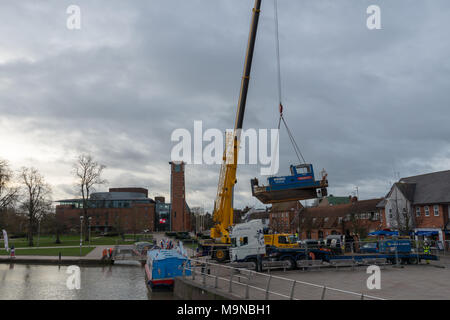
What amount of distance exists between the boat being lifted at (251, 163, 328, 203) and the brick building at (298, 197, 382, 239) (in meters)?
33.0

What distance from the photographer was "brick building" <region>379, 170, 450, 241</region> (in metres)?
44.4

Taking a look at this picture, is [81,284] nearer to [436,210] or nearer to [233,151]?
[233,151]

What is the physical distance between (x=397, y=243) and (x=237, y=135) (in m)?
13.8

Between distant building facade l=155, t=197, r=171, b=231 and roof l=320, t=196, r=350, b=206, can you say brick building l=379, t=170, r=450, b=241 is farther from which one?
distant building facade l=155, t=197, r=171, b=231

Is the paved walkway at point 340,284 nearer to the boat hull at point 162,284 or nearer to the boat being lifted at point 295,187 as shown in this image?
the boat hull at point 162,284

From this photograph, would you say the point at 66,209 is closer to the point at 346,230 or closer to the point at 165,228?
the point at 165,228

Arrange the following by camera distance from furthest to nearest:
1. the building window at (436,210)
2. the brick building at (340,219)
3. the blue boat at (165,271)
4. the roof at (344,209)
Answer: the roof at (344,209)
the brick building at (340,219)
the building window at (436,210)
the blue boat at (165,271)

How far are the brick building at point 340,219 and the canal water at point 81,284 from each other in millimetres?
36920

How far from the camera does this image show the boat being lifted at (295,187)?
2253cm

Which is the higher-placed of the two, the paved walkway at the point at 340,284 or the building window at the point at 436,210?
the building window at the point at 436,210

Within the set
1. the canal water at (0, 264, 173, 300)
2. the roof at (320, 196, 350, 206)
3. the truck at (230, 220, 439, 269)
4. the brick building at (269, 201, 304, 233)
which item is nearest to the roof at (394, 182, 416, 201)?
the truck at (230, 220, 439, 269)

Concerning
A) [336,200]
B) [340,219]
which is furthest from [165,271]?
[336,200]

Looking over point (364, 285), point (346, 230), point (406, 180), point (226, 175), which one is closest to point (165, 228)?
point (346, 230)

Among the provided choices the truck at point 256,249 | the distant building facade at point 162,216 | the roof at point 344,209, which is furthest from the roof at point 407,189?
the distant building facade at point 162,216
